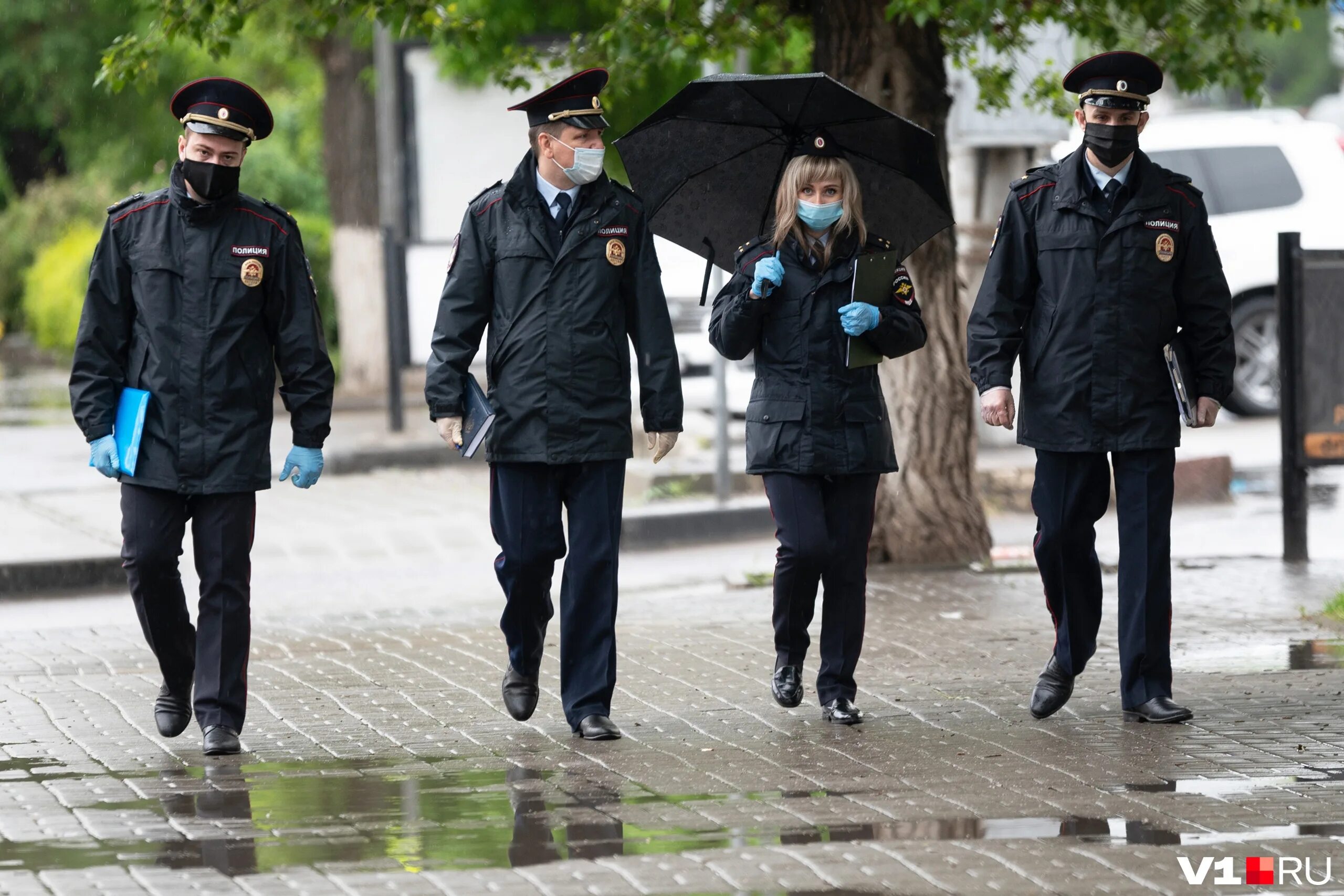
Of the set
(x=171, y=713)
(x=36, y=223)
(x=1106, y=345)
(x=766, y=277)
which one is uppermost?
(x=36, y=223)

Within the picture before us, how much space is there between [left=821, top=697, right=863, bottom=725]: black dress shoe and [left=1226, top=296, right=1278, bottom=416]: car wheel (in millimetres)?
10568

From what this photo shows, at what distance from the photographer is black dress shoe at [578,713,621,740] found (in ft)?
20.1

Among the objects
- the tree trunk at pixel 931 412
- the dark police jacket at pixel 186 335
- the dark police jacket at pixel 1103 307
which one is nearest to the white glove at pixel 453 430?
the dark police jacket at pixel 186 335

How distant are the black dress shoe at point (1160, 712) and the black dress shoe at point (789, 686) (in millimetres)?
1041

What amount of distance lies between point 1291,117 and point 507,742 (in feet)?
41.3

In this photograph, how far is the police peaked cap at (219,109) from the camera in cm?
598

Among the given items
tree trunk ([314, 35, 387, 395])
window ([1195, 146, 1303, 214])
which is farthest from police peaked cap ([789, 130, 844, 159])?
tree trunk ([314, 35, 387, 395])

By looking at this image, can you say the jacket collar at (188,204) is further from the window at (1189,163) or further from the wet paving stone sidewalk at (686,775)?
the window at (1189,163)

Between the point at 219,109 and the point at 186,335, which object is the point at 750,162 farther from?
the point at 186,335

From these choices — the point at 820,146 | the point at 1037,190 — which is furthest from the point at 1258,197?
the point at 820,146

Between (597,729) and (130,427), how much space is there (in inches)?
65.7

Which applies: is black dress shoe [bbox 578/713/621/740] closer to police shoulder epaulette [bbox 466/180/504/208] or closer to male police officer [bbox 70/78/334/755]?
male police officer [bbox 70/78/334/755]

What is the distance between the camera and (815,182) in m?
6.31

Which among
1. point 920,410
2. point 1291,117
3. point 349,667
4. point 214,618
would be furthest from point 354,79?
point 214,618
